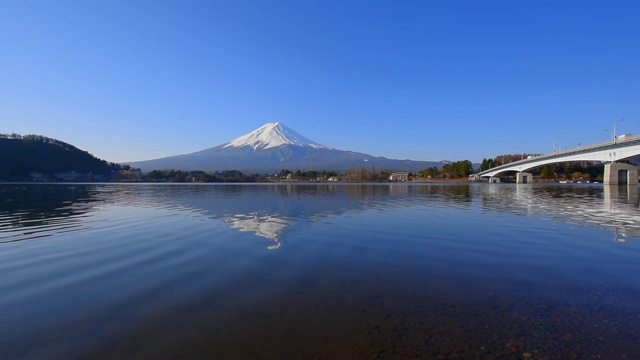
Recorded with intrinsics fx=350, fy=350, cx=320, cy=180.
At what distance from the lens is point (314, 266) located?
26.9 feet

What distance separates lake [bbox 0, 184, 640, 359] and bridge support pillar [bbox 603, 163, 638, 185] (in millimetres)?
66068

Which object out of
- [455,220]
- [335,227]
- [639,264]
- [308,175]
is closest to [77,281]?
[335,227]

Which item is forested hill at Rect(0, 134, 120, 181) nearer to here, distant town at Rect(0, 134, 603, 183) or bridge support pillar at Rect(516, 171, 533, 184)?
distant town at Rect(0, 134, 603, 183)

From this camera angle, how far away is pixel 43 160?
134 metres

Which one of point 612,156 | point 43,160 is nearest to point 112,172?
point 43,160

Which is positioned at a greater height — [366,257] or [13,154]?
[13,154]

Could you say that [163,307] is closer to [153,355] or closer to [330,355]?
[153,355]

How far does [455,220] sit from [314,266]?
10672 millimetres

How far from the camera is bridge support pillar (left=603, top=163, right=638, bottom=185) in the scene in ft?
203

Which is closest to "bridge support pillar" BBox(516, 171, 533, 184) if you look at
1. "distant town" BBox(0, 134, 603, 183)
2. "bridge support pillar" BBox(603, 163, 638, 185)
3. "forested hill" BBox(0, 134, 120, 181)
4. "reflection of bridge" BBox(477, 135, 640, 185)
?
"reflection of bridge" BBox(477, 135, 640, 185)

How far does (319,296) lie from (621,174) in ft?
265

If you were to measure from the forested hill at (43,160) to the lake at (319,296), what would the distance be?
144m

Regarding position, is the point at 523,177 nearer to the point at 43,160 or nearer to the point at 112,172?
the point at 112,172

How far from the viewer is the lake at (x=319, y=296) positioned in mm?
4285
